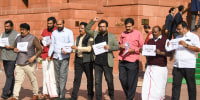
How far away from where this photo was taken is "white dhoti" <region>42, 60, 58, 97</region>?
942cm

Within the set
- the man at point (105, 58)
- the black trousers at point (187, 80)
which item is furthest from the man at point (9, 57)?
the black trousers at point (187, 80)

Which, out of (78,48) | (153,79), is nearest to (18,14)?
(78,48)

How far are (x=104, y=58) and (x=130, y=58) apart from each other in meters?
0.62

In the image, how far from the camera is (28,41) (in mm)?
9250

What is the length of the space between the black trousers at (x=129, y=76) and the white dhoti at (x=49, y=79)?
6.53 ft

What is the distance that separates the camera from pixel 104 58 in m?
8.54

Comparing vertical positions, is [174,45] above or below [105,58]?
above

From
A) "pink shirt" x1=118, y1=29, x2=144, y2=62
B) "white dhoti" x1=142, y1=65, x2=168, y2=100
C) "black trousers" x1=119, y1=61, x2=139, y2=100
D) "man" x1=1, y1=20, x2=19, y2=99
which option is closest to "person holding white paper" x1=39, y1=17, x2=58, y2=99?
"man" x1=1, y1=20, x2=19, y2=99

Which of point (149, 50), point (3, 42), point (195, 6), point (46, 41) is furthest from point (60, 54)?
point (195, 6)

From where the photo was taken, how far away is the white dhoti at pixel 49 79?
9.42 meters

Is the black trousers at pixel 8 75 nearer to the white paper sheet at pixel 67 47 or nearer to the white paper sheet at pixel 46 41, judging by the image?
the white paper sheet at pixel 46 41

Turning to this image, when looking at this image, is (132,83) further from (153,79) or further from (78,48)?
(78,48)

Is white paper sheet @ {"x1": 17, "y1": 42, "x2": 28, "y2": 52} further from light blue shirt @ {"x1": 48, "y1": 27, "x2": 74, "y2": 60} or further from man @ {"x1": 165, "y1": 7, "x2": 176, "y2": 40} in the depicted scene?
man @ {"x1": 165, "y1": 7, "x2": 176, "y2": 40}

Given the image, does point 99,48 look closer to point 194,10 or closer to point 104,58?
point 104,58
